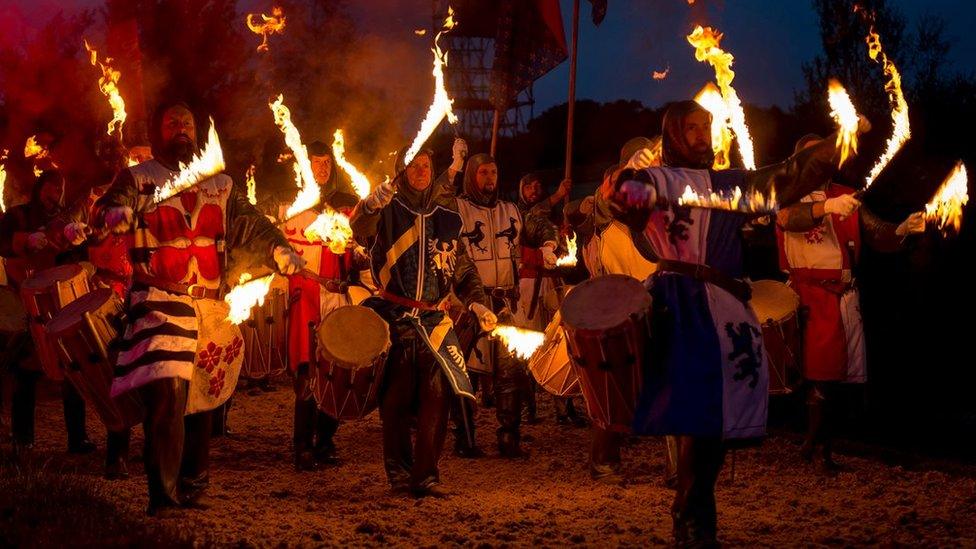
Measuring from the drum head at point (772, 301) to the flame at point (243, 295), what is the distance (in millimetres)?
3154

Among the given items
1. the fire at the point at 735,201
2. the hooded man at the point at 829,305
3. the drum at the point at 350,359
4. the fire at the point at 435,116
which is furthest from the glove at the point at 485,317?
the hooded man at the point at 829,305

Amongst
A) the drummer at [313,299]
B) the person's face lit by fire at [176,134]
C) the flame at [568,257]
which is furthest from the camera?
the flame at [568,257]

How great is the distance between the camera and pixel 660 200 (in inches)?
202

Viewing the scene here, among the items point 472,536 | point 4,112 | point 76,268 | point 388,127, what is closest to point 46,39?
point 4,112

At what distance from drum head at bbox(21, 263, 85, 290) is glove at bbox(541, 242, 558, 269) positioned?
12.5ft

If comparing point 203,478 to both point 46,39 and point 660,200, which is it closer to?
point 660,200

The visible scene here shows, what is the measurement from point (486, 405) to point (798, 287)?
4.39 meters

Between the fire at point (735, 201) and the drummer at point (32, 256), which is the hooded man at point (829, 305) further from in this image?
the drummer at point (32, 256)

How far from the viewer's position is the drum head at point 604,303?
16.2 ft

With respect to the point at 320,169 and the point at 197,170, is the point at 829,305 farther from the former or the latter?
the point at 197,170

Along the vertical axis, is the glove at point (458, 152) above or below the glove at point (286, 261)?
above

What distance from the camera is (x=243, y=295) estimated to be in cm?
639

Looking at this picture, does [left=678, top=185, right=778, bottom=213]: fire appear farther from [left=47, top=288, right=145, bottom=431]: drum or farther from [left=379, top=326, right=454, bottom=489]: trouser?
[left=47, top=288, right=145, bottom=431]: drum

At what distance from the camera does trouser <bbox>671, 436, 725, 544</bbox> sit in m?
5.04
